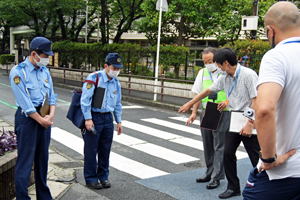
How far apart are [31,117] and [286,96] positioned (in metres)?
2.82

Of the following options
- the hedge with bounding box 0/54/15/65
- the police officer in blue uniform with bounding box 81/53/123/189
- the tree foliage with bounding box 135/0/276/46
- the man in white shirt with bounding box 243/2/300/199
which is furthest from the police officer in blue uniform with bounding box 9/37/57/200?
the hedge with bounding box 0/54/15/65

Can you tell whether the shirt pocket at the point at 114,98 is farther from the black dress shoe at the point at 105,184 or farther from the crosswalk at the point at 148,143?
the crosswalk at the point at 148,143

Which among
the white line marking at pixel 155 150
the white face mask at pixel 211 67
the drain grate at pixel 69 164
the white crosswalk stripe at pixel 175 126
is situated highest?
the white face mask at pixel 211 67

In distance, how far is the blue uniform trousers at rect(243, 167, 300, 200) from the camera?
2.01 m

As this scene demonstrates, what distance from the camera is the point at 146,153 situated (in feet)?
23.0

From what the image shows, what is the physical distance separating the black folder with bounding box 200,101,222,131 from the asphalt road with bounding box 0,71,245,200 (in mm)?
973

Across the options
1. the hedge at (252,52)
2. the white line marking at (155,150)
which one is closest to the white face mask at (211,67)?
the white line marking at (155,150)

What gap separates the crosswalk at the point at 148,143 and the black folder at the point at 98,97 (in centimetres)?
162

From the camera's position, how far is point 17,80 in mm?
3656

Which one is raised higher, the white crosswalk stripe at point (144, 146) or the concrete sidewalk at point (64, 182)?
the concrete sidewalk at point (64, 182)

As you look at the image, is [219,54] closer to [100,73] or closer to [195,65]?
[100,73]

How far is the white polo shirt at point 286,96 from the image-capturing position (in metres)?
1.88

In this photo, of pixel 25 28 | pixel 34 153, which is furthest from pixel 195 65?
pixel 25 28

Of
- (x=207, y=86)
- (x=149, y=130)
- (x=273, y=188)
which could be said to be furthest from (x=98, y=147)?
(x=149, y=130)
